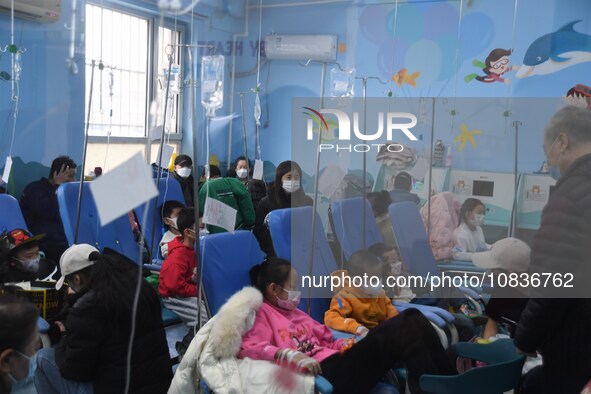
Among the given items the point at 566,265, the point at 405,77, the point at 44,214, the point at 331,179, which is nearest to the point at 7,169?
the point at 44,214

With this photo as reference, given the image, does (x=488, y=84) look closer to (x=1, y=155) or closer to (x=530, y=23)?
(x=530, y=23)

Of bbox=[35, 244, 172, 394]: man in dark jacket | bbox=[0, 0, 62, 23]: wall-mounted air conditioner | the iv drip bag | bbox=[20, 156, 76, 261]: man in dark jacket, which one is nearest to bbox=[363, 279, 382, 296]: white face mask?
bbox=[35, 244, 172, 394]: man in dark jacket

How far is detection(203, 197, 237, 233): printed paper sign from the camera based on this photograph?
228 cm

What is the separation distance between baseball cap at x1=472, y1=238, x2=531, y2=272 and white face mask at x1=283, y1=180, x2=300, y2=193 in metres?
1.26

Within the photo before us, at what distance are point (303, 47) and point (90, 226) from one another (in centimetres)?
296

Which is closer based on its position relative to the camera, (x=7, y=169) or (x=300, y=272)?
(x=300, y=272)

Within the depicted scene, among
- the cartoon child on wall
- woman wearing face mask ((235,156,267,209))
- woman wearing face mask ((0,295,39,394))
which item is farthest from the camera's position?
the cartoon child on wall

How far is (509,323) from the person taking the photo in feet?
8.18

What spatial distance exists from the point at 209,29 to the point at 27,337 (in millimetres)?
4688

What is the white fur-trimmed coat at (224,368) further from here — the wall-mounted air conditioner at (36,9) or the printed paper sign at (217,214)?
the wall-mounted air conditioner at (36,9)

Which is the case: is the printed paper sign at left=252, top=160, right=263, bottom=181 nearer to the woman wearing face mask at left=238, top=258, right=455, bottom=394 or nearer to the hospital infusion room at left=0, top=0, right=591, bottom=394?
the hospital infusion room at left=0, top=0, right=591, bottom=394

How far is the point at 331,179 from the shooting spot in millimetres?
3902

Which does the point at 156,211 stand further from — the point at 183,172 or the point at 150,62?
the point at 150,62

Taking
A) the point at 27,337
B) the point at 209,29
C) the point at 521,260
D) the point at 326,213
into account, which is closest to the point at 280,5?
the point at 209,29
